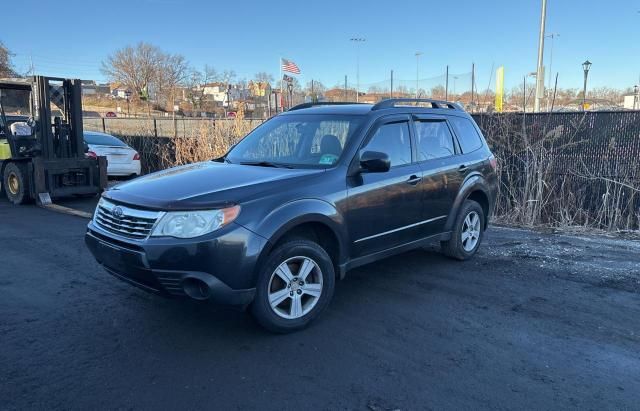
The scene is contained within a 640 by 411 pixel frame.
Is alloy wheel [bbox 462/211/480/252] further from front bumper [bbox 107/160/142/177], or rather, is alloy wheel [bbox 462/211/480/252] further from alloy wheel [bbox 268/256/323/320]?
front bumper [bbox 107/160/142/177]

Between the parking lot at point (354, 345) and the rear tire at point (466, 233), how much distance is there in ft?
0.94

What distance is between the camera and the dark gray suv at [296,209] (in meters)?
3.54

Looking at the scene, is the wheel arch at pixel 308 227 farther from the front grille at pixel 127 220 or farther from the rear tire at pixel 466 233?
the rear tire at pixel 466 233

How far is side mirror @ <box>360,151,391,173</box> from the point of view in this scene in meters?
4.29

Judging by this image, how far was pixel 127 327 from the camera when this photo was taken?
4.03m

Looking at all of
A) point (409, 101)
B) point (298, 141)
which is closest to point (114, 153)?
point (298, 141)

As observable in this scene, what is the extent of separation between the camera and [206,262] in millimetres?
3479

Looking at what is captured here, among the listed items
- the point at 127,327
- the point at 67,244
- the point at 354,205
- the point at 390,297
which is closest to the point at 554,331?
the point at 390,297

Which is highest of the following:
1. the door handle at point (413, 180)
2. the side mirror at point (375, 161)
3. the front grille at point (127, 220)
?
the side mirror at point (375, 161)

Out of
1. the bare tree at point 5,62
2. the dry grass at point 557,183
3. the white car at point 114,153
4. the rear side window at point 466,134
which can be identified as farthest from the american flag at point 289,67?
the bare tree at point 5,62

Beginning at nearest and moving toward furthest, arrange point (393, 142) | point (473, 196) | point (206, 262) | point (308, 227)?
point (206, 262) → point (308, 227) → point (393, 142) → point (473, 196)

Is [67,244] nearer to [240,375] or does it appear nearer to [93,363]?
[93,363]

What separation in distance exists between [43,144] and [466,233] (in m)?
8.69

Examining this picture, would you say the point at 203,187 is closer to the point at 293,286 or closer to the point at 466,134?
the point at 293,286
